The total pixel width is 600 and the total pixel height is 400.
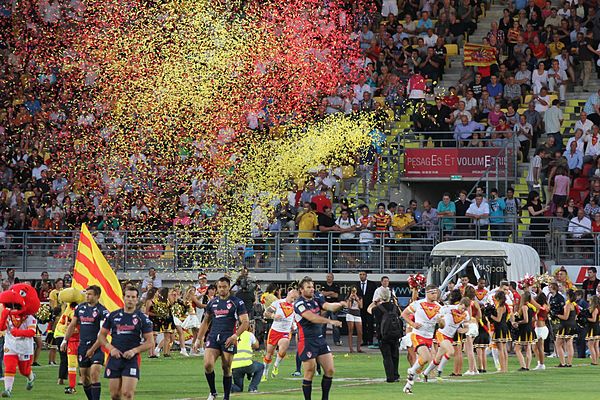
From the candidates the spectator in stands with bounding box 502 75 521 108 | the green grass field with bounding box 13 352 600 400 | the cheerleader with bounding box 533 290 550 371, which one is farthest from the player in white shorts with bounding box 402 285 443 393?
the spectator in stands with bounding box 502 75 521 108

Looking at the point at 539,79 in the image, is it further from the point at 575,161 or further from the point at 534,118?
the point at 575,161

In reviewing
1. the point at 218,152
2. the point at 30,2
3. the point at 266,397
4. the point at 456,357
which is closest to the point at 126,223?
the point at 218,152

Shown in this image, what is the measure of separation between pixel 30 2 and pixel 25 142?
456 centimetres

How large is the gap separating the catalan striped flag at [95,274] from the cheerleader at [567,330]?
1117cm

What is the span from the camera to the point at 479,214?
37.4 meters

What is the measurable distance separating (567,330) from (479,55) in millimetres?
12311

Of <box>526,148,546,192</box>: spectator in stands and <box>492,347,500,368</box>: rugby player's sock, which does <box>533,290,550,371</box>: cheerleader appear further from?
<box>526,148,546,192</box>: spectator in stands

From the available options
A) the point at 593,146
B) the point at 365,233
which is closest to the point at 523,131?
the point at 593,146

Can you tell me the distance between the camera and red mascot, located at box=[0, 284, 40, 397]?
24.4m

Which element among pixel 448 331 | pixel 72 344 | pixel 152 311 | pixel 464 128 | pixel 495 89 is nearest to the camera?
pixel 72 344

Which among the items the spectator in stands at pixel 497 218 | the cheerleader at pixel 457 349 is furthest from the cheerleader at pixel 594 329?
the spectator in stands at pixel 497 218

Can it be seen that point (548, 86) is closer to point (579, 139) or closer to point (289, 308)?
point (579, 139)

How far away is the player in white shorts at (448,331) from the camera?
27.0m

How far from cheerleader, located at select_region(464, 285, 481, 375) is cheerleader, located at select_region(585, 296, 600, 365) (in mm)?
3908
